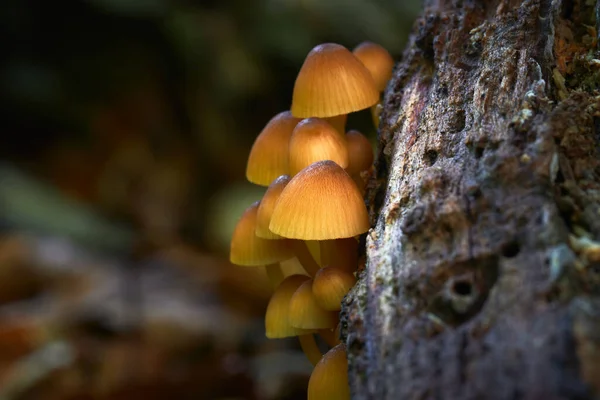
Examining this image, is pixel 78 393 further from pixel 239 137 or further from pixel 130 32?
pixel 130 32

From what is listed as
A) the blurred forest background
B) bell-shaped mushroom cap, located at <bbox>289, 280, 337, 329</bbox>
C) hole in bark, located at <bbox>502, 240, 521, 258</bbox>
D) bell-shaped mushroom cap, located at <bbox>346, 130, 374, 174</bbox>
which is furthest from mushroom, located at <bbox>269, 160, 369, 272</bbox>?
the blurred forest background

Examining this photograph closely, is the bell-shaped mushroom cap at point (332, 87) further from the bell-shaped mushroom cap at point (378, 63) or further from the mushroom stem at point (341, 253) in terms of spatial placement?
the mushroom stem at point (341, 253)

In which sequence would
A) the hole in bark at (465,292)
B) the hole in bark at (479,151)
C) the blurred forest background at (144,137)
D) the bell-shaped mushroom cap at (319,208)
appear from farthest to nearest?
the blurred forest background at (144,137), the bell-shaped mushroom cap at (319,208), the hole in bark at (479,151), the hole in bark at (465,292)

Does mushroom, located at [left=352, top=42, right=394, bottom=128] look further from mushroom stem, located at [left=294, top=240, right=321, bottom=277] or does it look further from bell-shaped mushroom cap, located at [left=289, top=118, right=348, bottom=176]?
mushroom stem, located at [left=294, top=240, right=321, bottom=277]

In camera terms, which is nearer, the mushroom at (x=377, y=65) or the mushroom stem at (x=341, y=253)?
the mushroom stem at (x=341, y=253)

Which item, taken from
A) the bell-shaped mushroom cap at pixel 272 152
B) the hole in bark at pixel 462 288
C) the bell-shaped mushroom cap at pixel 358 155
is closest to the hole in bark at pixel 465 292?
the hole in bark at pixel 462 288

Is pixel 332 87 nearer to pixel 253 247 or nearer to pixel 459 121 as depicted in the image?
pixel 459 121
